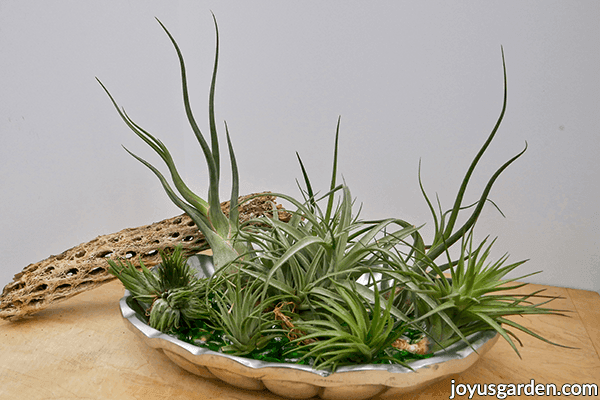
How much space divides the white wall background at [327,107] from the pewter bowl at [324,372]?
2.04 ft

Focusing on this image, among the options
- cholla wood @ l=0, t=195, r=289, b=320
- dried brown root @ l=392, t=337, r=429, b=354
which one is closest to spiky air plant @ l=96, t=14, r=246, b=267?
cholla wood @ l=0, t=195, r=289, b=320

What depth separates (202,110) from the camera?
63.8 inches

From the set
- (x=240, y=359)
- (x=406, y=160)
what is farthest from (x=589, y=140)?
(x=240, y=359)

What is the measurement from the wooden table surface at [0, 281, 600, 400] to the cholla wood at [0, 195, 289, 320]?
47mm

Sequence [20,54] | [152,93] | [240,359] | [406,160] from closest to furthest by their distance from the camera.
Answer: [240,359], [20,54], [406,160], [152,93]

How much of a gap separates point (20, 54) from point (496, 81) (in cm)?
106

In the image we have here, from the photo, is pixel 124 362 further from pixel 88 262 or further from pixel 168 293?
pixel 88 262

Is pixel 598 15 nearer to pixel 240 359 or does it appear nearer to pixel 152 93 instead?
pixel 240 359

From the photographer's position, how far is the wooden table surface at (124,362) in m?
0.69

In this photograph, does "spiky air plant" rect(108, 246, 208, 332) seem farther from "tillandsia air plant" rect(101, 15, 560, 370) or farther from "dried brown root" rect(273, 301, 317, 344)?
"dried brown root" rect(273, 301, 317, 344)

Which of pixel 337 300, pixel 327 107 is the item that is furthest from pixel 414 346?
pixel 327 107

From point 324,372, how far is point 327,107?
3.08ft

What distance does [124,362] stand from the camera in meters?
0.77

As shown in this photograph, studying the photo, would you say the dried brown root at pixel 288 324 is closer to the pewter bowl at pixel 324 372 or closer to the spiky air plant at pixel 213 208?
the pewter bowl at pixel 324 372
